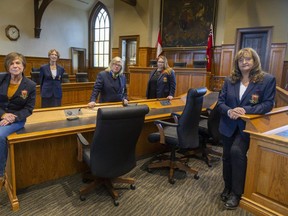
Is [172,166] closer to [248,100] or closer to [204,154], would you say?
[204,154]

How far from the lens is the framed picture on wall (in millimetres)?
8602

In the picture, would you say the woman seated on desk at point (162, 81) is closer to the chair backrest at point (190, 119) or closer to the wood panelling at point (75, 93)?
the chair backrest at point (190, 119)

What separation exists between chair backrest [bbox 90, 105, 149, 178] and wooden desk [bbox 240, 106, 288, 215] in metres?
0.98

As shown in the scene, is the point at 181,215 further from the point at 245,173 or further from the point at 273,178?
the point at 273,178

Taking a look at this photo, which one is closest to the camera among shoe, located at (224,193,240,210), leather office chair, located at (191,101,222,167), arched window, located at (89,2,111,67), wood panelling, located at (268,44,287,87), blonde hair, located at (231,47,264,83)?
blonde hair, located at (231,47,264,83)

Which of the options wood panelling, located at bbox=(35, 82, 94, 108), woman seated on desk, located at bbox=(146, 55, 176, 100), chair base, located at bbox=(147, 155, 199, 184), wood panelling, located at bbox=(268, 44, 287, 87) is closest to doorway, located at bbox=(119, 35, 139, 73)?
wood panelling, located at bbox=(35, 82, 94, 108)

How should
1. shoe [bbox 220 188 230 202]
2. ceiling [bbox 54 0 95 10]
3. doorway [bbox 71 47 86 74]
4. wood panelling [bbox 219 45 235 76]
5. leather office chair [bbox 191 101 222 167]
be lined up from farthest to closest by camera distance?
doorway [bbox 71 47 86 74]
ceiling [bbox 54 0 95 10]
wood panelling [bbox 219 45 235 76]
leather office chair [bbox 191 101 222 167]
shoe [bbox 220 188 230 202]

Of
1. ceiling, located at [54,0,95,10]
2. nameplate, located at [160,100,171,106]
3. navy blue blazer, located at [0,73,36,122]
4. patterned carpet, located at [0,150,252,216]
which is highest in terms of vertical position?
ceiling, located at [54,0,95,10]

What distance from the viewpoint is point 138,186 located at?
8.43 feet

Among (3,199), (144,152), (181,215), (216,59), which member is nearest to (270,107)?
(181,215)

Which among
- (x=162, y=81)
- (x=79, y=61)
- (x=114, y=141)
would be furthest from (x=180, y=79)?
(x=79, y=61)

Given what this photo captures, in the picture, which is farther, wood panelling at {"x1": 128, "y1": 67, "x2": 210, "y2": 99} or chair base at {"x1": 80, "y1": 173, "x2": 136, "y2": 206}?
wood panelling at {"x1": 128, "y1": 67, "x2": 210, "y2": 99}

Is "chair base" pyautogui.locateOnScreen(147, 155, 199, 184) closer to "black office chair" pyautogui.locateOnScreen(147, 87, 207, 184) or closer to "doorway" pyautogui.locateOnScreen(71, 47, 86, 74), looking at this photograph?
"black office chair" pyautogui.locateOnScreen(147, 87, 207, 184)

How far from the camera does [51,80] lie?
3.85m
